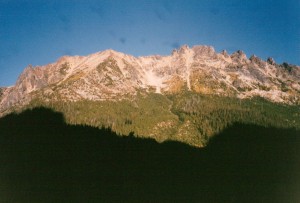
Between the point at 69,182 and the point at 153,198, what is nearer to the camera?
the point at 153,198

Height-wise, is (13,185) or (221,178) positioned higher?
(221,178)

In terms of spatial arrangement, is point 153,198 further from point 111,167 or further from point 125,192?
point 111,167

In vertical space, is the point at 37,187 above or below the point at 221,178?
below

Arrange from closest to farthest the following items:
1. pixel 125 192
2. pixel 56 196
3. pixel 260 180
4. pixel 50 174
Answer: pixel 56 196, pixel 125 192, pixel 50 174, pixel 260 180

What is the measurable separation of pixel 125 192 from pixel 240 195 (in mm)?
58525

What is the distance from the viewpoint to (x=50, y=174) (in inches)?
7003

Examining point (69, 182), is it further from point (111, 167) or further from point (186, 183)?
point (186, 183)

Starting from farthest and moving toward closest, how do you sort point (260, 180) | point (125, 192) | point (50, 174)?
point (260, 180) < point (50, 174) < point (125, 192)

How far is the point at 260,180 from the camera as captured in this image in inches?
7672

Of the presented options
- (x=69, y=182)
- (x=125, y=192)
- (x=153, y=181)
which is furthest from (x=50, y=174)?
(x=153, y=181)

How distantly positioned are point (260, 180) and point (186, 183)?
45.4 m

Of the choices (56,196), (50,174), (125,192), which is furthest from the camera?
(50,174)

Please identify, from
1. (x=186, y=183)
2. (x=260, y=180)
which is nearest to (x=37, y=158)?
(x=186, y=183)

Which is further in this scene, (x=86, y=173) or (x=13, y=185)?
(x=86, y=173)
